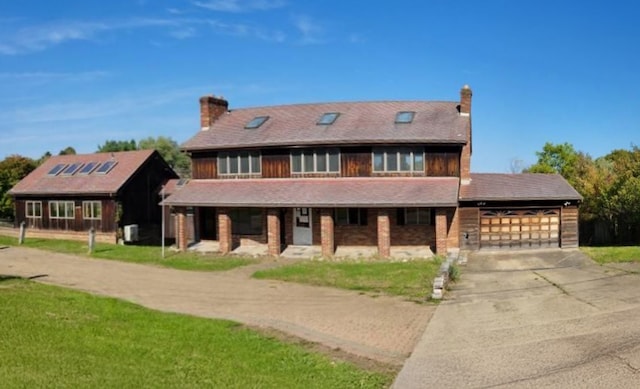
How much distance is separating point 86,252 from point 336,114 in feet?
46.5

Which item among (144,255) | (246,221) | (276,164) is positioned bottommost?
(144,255)

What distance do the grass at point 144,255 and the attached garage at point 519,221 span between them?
32.2 feet

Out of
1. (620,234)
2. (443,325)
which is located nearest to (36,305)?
(443,325)

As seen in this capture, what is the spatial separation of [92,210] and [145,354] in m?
25.2

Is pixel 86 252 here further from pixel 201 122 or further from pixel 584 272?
pixel 584 272

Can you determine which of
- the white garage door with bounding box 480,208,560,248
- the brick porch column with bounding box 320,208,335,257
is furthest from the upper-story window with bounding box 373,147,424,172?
the white garage door with bounding box 480,208,560,248

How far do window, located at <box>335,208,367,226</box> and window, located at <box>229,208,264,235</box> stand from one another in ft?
12.8

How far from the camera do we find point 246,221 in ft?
90.4

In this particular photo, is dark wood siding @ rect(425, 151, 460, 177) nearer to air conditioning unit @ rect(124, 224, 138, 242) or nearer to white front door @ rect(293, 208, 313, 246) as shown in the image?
white front door @ rect(293, 208, 313, 246)

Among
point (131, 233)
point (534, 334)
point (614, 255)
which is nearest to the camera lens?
point (534, 334)

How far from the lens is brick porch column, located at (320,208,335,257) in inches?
952

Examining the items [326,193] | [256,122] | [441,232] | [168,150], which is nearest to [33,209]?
[256,122]

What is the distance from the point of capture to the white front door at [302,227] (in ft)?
87.6

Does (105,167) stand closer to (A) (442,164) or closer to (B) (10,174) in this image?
(B) (10,174)
